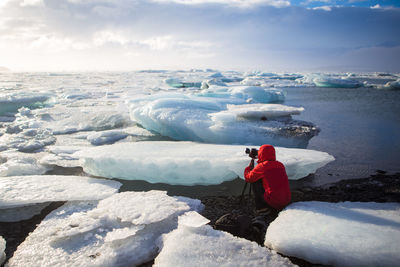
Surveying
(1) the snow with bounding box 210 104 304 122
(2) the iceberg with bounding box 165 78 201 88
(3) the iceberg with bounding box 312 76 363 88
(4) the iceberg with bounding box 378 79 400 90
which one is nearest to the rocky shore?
(1) the snow with bounding box 210 104 304 122

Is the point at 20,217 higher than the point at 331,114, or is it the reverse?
the point at 331,114

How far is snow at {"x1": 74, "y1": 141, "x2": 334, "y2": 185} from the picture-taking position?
2957mm

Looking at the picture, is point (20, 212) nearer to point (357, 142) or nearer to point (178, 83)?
point (357, 142)

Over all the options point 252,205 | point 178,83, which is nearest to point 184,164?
point 252,205

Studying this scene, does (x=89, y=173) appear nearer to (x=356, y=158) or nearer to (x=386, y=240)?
(x=386, y=240)

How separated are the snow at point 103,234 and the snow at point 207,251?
17 centimetres

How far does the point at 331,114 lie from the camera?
838 cm

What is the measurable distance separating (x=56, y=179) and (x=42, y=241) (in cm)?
108

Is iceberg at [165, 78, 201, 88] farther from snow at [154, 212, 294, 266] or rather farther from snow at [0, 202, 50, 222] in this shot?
snow at [154, 212, 294, 266]

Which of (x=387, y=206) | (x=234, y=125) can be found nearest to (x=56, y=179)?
(x=234, y=125)

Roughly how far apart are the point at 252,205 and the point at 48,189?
6.79ft

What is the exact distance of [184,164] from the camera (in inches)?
118

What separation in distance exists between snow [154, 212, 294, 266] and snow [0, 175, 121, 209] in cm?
108

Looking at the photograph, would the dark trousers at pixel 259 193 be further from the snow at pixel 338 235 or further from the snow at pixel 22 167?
the snow at pixel 22 167
